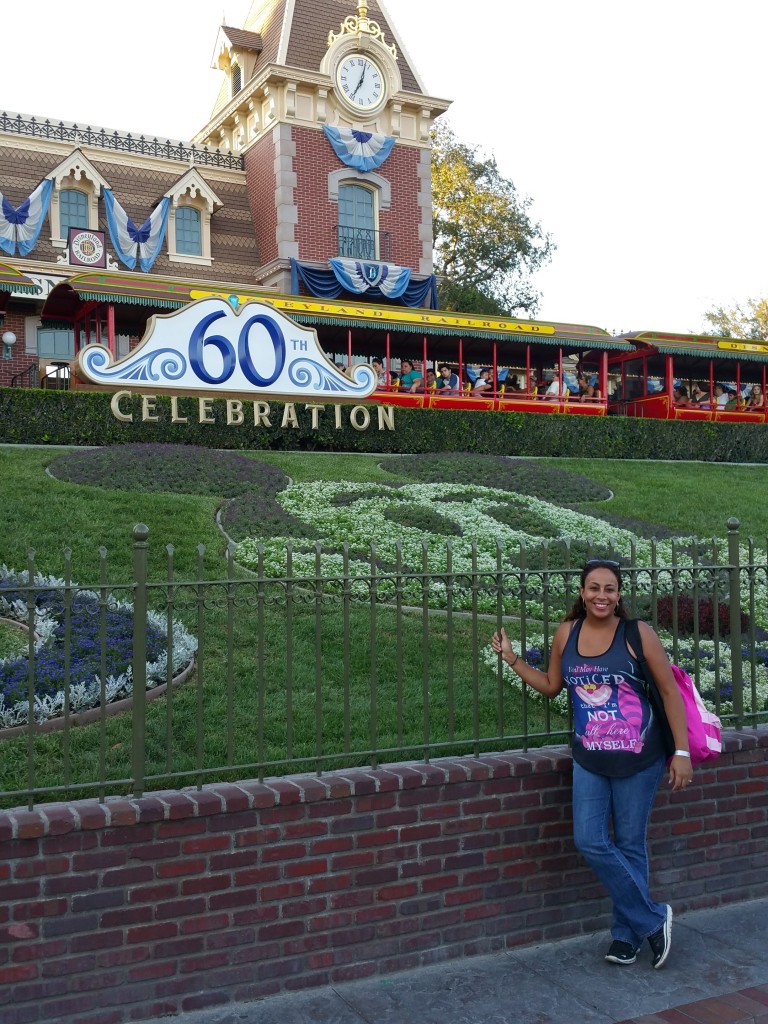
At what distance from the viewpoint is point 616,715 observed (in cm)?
484

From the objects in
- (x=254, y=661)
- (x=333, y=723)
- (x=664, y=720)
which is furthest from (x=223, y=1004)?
(x=254, y=661)

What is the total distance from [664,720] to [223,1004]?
7.84ft

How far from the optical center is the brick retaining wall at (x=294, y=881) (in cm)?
423

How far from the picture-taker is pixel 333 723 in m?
6.13

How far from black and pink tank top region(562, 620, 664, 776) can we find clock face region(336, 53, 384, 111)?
28656 mm

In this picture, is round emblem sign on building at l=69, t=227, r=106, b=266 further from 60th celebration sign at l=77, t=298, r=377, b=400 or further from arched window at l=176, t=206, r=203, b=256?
60th celebration sign at l=77, t=298, r=377, b=400

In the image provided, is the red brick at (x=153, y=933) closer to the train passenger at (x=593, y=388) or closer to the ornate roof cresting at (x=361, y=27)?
the train passenger at (x=593, y=388)

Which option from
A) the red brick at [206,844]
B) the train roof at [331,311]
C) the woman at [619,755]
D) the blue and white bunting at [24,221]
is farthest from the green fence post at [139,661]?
the blue and white bunting at [24,221]

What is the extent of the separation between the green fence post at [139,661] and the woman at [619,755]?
2.03 metres

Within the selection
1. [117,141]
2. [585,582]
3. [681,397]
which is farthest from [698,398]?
[585,582]

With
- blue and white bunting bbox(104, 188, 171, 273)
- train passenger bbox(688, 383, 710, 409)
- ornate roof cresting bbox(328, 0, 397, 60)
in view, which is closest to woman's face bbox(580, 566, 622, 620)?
train passenger bbox(688, 383, 710, 409)

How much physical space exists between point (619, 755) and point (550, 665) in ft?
1.86

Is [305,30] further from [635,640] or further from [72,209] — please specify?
[635,640]

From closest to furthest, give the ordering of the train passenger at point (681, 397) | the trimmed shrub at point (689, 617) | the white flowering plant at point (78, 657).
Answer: the white flowering plant at point (78, 657) → the trimmed shrub at point (689, 617) → the train passenger at point (681, 397)
